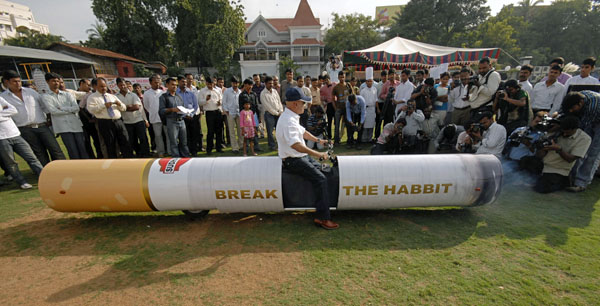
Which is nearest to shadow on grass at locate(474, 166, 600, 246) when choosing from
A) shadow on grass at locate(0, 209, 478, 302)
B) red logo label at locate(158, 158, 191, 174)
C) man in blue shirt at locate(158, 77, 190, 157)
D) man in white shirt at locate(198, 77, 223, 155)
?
shadow on grass at locate(0, 209, 478, 302)

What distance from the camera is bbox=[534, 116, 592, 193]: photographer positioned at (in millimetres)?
4309

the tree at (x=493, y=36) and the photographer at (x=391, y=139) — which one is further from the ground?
the tree at (x=493, y=36)

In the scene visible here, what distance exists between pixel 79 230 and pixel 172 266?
2077mm

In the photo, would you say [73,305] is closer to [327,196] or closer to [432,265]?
[327,196]

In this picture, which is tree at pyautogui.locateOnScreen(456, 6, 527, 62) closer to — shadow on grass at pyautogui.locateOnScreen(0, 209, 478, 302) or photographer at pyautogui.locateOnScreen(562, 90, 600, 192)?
photographer at pyautogui.locateOnScreen(562, 90, 600, 192)

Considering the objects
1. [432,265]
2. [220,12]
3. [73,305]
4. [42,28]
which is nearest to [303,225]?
[432,265]

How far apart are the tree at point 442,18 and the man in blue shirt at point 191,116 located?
47202mm

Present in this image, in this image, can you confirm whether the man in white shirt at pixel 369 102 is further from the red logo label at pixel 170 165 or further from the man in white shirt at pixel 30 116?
the man in white shirt at pixel 30 116

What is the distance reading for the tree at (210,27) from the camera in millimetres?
34156

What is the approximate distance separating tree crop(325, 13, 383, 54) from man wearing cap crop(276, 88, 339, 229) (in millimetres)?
44609

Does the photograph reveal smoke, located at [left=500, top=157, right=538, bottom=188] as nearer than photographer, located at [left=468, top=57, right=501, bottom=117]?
Yes

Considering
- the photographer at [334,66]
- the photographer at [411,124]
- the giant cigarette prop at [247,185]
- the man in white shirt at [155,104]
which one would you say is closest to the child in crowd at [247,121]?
the man in white shirt at [155,104]

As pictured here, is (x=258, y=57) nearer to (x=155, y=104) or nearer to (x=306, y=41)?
(x=306, y=41)

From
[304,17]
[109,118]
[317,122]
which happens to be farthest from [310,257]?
[304,17]
